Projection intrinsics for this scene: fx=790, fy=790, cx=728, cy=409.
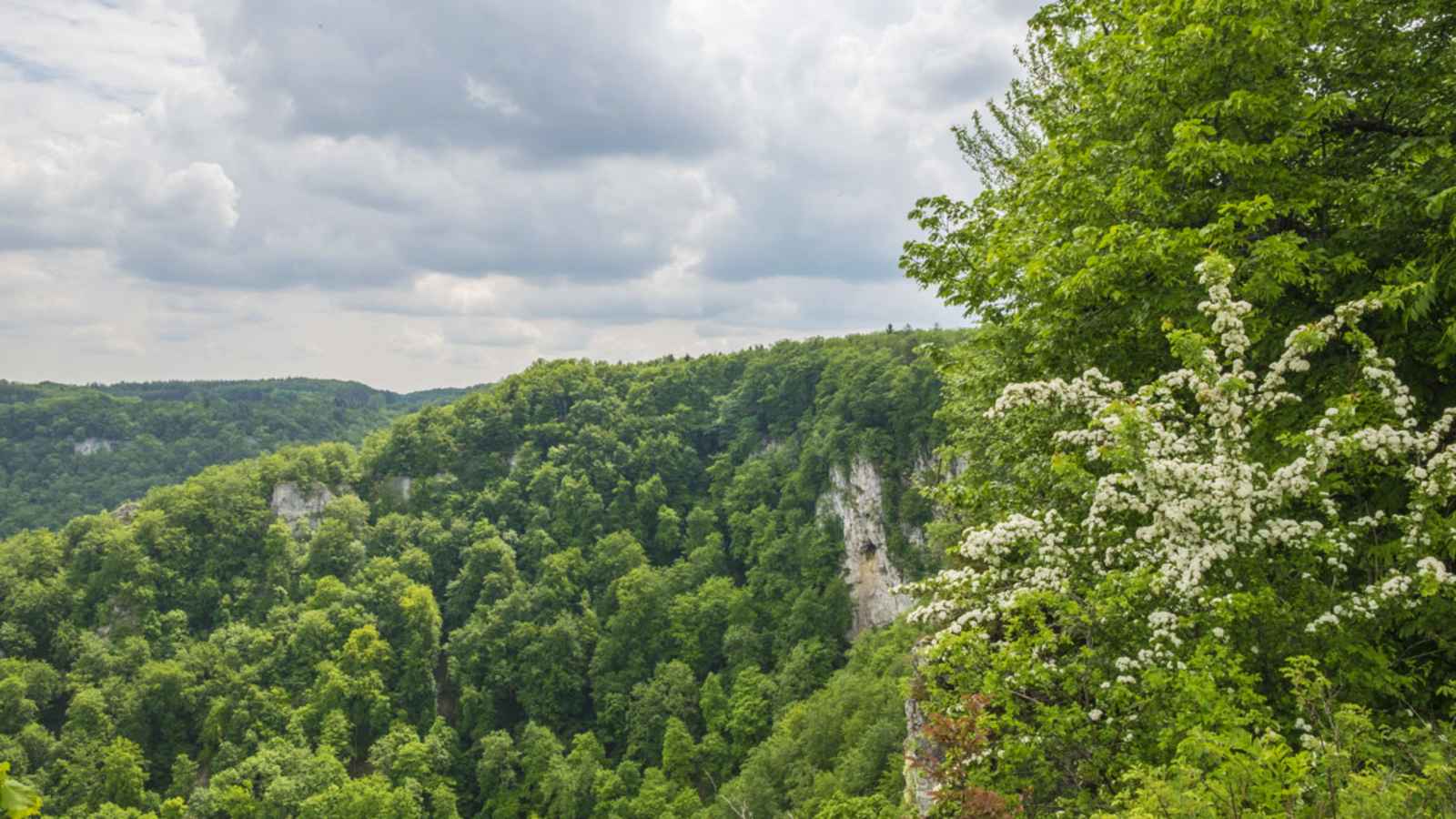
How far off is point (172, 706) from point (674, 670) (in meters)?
34.4

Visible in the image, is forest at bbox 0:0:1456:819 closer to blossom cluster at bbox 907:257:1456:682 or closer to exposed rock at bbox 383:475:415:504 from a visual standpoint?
blossom cluster at bbox 907:257:1456:682

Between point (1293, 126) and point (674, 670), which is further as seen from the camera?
point (674, 670)

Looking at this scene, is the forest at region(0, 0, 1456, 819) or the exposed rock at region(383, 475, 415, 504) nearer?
the forest at region(0, 0, 1456, 819)

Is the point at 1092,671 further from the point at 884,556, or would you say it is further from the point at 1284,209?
the point at 884,556

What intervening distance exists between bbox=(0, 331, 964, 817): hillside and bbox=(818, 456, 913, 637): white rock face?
227 millimetres

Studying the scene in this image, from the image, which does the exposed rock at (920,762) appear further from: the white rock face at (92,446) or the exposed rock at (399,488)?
the white rock face at (92,446)

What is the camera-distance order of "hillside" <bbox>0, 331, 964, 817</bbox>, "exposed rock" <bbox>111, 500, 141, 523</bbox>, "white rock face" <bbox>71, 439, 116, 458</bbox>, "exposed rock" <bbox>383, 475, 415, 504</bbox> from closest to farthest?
1. "hillside" <bbox>0, 331, 964, 817</bbox>
2. "exposed rock" <bbox>111, 500, 141, 523</bbox>
3. "exposed rock" <bbox>383, 475, 415, 504</bbox>
4. "white rock face" <bbox>71, 439, 116, 458</bbox>

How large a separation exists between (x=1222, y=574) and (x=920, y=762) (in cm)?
289

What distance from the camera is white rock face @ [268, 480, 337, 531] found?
72438mm

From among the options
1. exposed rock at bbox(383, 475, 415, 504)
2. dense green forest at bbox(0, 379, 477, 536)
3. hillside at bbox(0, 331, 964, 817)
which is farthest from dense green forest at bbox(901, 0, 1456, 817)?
dense green forest at bbox(0, 379, 477, 536)

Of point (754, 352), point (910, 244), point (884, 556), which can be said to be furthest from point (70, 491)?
point (910, 244)

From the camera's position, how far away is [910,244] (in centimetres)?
1163

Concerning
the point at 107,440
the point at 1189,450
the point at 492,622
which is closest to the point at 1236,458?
the point at 1189,450

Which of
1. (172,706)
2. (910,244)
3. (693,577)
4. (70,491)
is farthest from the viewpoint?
(70,491)
